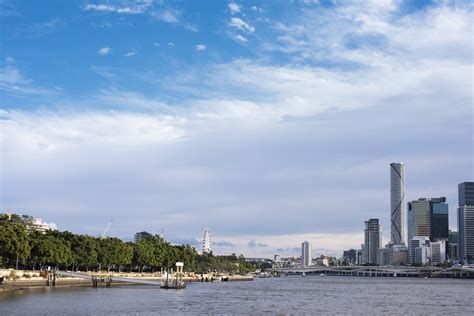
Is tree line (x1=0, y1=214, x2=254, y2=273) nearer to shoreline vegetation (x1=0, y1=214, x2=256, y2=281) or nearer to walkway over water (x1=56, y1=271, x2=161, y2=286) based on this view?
shoreline vegetation (x1=0, y1=214, x2=256, y2=281)

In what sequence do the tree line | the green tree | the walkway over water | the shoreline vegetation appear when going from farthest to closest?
the walkway over water < the tree line < the shoreline vegetation < the green tree

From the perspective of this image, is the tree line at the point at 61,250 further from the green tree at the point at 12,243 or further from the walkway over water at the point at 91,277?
the walkway over water at the point at 91,277

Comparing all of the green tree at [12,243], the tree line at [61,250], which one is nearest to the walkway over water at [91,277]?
the tree line at [61,250]

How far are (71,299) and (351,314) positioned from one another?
120 feet

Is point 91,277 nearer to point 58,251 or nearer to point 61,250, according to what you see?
point 61,250

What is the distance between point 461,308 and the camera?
93375mm

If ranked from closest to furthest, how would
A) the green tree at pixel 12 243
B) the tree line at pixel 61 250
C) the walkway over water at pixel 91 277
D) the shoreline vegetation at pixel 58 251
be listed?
the green tree at pixel 12 243 < the shoreline vegetation at pixel 58 251 < the tree line at pixel 61 250 < the walkway over water at pixel 91 277

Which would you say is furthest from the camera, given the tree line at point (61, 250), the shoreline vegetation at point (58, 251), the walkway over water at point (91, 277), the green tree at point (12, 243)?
the walkway over water at point (91, 277)

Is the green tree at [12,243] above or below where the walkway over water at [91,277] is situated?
above

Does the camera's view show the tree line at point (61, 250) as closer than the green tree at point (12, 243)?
No

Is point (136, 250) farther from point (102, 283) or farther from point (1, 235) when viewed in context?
point (1, 235)

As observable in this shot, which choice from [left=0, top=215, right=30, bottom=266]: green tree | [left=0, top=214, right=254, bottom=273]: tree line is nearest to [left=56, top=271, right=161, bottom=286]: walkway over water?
[left=0, top=214, right=254, bottom=273]: tree line

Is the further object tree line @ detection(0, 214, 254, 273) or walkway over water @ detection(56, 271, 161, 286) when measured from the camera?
walkway over water @ detection(56, 271, 161, 286)

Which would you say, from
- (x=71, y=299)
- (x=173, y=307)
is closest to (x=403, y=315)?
(x=173, y=307)
